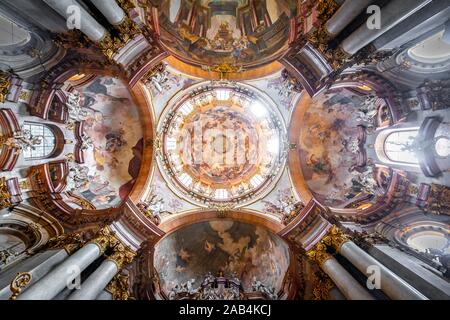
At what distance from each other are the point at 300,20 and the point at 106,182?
45.0 feet

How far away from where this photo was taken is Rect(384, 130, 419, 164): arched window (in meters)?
12.2

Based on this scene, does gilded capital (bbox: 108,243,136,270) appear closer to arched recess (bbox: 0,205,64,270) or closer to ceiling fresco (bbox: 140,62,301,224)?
ceiling fresco (bbox: 140,62,301,224)

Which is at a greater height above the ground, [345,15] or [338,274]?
[345,15]

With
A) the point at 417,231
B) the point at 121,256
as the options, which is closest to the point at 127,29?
the point at 121,256

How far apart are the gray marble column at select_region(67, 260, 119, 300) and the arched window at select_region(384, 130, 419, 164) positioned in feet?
47.4

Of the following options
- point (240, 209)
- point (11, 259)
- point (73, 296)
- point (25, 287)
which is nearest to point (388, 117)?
point (240, 209)

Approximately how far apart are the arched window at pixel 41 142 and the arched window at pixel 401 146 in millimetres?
17621

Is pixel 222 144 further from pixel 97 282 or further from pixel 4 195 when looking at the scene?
pixel 4 195

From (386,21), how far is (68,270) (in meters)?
13.8

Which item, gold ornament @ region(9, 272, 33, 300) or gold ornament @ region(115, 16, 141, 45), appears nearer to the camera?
gold ornament @ region(9, 272, 33, 300)

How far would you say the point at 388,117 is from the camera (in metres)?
12.9

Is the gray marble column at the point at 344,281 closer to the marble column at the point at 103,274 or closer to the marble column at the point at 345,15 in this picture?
the marble column at the point at 103,274

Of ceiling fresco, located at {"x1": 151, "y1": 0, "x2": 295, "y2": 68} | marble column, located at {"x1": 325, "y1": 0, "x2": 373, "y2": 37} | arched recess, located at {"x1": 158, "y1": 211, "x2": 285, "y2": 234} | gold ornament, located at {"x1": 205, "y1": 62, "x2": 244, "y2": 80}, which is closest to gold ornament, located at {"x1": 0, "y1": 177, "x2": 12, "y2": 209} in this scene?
arched recess, located at {"x1": 158, "y1": 211, "x2": 285, "y2": 234}

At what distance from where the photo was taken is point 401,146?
42.4ft
